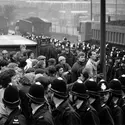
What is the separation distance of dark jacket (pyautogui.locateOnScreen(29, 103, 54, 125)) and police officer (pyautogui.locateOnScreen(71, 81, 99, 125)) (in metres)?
0.52

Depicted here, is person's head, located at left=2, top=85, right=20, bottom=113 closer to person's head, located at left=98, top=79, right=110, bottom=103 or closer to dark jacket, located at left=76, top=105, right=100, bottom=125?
dark jacket, located at left=76, top=105, right=100, bottom=125

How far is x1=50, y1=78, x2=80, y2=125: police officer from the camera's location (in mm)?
5207

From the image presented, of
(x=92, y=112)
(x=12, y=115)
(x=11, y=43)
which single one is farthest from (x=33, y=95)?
(x=11, y=43)

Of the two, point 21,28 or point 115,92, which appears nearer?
point 115,92

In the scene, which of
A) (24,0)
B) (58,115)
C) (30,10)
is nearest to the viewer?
(58,115)

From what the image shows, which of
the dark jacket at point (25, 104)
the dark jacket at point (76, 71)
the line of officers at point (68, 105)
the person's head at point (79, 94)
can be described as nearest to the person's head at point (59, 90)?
the line of officers at point (68, 105)

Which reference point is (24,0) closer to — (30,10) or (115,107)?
(30,10)

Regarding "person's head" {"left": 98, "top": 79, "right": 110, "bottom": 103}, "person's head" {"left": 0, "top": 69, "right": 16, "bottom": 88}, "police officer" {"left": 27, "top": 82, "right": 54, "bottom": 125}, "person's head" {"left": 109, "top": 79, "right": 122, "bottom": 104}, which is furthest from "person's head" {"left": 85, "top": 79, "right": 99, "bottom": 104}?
"person's head" {"left": 0, "top": 69, "right": 16, "bottom": 88}

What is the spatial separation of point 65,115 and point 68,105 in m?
0.16

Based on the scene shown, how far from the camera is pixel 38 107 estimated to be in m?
5.14

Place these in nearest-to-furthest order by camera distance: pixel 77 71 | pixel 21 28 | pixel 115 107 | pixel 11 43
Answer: pixel 115 107, pixel 77 71, pixel 11 43, pixel 21 28

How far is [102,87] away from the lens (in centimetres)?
629

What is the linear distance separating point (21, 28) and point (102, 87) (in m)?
38.7

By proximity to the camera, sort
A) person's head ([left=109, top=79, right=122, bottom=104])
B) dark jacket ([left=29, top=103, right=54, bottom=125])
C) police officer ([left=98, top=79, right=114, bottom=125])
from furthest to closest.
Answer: person's head ([left=109, top=79, right=122, bottom=104])
police officer ([left=98, top=79, right=114, bottom=125])
dark jacket ([left=29, top=103, right=54, bottom=125])
